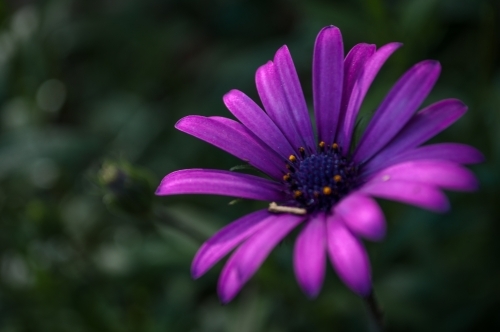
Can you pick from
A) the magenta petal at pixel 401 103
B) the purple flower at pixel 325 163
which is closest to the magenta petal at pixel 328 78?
the purple flower at pixel 325 163

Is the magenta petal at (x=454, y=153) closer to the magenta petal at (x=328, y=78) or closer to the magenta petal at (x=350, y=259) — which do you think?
the magenta petal at (x=350, y=259)

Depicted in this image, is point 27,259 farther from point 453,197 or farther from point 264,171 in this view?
point 453,197

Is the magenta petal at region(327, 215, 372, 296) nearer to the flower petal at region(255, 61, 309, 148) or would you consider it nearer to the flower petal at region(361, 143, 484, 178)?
the flower petal at region(361, 143, 484, 178)

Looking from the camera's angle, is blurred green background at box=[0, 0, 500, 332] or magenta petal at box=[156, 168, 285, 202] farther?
blurred green background at box=[0, 0, 500, 332]

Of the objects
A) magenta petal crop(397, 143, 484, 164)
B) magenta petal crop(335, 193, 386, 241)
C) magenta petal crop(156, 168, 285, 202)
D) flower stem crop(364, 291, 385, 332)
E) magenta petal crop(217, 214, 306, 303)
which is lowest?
flower stem crop(364, 291, 385, 332)

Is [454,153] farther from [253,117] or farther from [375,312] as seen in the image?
[253,117]

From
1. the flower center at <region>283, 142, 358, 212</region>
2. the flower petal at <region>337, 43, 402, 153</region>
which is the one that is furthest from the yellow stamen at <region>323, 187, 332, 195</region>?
the flower petal at <region>337, 43, 402, 153</region>

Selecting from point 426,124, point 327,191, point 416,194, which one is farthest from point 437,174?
point 327,191
